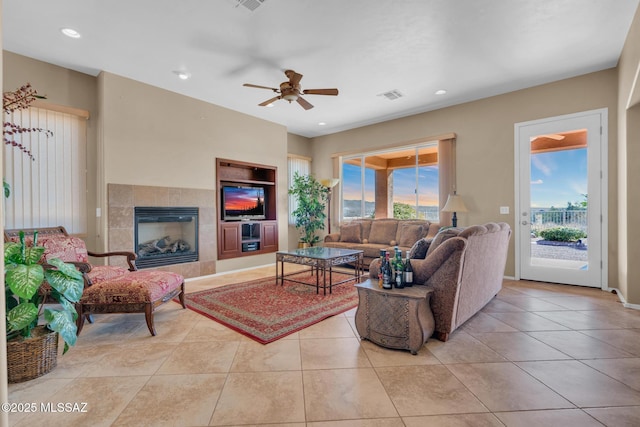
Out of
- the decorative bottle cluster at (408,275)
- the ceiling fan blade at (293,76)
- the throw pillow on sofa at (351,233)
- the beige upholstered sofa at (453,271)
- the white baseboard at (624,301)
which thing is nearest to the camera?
the beige upholstered sofa at (453,271)

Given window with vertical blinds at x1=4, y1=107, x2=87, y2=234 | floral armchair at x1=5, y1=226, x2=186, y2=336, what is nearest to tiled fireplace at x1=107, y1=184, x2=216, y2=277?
window with vertical blinds at x1=4, y1=107, x2=87, y2=234

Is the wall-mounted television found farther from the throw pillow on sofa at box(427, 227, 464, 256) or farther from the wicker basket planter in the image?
the throw pillow on sofa at box(427, 227, 464, 256)

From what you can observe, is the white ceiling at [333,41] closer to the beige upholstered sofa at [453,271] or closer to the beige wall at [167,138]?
the beige wall at [167,138]

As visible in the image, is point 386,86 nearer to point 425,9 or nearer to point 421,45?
point 421,45

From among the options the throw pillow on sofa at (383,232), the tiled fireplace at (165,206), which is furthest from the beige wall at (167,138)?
the throw pillow on sofa at (383,232)

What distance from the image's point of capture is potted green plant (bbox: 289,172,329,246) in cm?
646

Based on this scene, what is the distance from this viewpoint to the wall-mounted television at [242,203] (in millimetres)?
5438

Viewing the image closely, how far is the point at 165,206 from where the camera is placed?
4527 mm

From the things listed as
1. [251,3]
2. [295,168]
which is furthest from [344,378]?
[295,168]

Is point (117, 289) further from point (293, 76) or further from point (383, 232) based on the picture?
point (383, 232)

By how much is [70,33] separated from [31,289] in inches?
114

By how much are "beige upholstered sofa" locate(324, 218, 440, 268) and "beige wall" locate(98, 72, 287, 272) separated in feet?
5.58

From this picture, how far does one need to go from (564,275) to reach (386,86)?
373 cm

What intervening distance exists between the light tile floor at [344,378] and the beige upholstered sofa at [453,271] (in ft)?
0.68
